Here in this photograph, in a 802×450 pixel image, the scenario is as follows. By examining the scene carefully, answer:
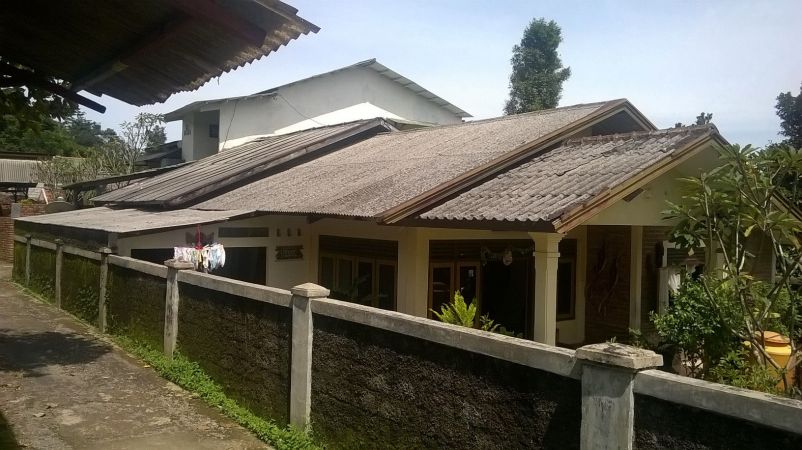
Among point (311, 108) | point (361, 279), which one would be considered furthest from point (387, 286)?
point (311, 108)

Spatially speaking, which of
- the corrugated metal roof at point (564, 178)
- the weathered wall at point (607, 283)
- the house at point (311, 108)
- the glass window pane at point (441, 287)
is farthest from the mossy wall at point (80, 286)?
the house at point (311, 108)

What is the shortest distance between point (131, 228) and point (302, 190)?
3.16 metres

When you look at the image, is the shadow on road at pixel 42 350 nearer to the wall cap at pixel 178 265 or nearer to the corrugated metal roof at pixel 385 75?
the wall cap at pixel 178 265

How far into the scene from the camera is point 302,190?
41.6 ft

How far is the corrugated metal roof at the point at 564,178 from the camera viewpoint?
797cm

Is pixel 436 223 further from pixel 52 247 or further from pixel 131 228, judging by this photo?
pixel 52 247

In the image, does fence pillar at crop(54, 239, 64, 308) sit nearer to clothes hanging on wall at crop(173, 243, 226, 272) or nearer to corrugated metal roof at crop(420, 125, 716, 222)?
clothes hanging on wall at crop(173, 243, 226, 272)

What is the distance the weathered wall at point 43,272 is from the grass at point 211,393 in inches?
194

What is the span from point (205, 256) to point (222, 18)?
8554mm

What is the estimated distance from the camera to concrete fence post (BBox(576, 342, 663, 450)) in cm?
381

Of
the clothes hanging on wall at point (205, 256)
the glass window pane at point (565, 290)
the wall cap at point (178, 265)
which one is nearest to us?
the wall cap at point (178, 265)

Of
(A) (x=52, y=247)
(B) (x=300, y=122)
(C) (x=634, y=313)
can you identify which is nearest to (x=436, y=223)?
(C) (x=634, y=313)

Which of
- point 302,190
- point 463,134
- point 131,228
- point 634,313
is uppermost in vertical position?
point 463,134

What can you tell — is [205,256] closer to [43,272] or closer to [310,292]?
[310,292]
